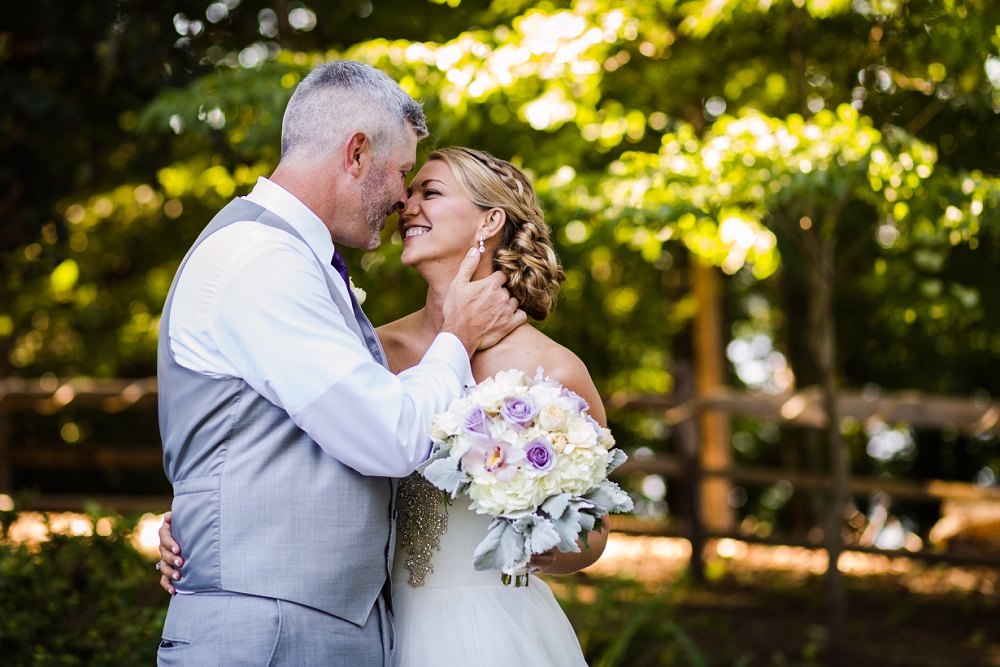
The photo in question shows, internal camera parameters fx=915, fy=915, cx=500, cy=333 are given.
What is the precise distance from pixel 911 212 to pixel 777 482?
15.0 feet

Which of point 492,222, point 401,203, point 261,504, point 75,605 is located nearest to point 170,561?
point 261,504

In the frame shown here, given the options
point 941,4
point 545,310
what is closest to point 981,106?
point 941,4

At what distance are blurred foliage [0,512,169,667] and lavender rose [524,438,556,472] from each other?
223 centimetres

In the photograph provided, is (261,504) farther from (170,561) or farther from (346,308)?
(346,308)

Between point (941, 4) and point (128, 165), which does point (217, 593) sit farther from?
point (128, 165)

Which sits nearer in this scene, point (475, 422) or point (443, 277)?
point (475, 422)

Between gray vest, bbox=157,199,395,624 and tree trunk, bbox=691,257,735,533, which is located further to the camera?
tree trunk, bbox=691,257,735,533

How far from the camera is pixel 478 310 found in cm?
243

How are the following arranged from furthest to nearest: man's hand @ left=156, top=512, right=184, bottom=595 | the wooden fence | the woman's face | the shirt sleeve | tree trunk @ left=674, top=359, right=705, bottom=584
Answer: tree trunk @ left=674, top=359, right=705, bottom=584 < the wooden fence < the woman's face < man's hand @ left=156, top=512, right=184, bottom=595 < the shirt sleeve

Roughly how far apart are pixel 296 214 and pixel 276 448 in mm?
561

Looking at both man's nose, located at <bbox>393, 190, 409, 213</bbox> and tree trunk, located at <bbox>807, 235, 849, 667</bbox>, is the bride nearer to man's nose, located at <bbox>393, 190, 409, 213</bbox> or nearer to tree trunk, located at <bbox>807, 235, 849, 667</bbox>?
man's nose, located at <bbox>393, 190, 409, 213</bbox>

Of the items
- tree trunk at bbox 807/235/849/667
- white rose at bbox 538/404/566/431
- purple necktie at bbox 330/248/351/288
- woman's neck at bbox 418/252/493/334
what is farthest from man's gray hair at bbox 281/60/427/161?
tree trunk at bbox 807/235/849/667

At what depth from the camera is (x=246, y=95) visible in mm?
4363

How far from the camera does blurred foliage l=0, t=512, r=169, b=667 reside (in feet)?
11.6
